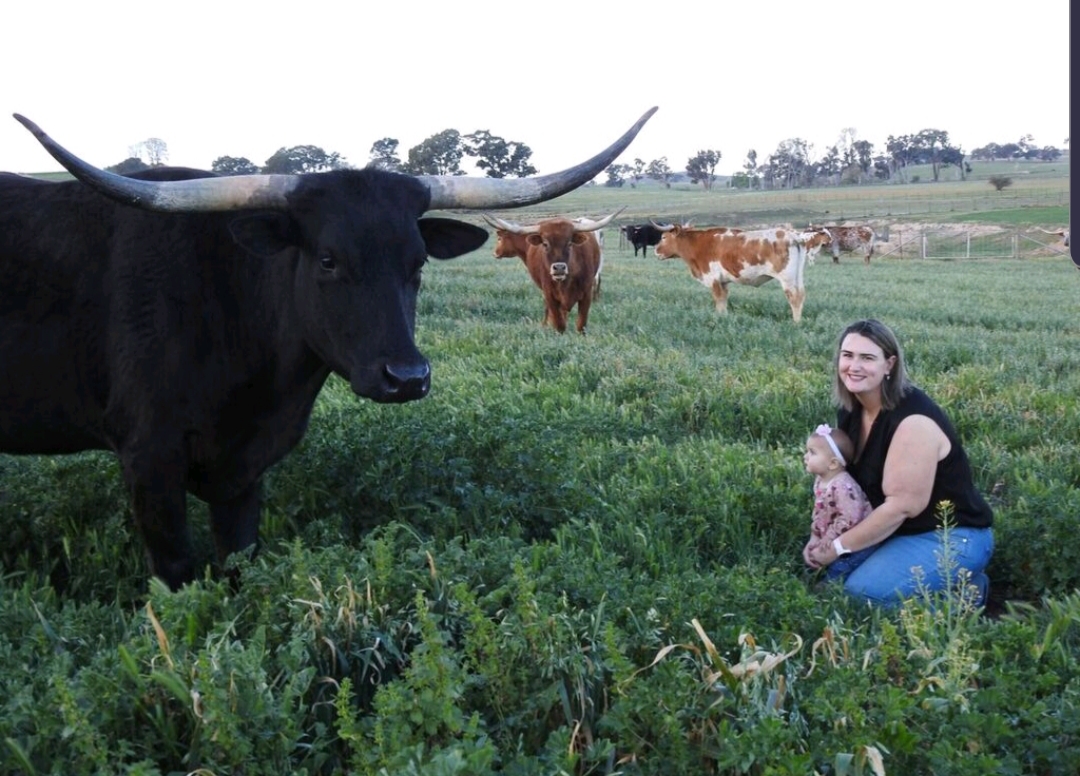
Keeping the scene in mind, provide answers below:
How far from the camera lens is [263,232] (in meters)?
4.35

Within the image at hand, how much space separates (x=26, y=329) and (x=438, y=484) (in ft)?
6.35

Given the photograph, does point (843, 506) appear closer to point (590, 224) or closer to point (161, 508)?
point (161, 508)

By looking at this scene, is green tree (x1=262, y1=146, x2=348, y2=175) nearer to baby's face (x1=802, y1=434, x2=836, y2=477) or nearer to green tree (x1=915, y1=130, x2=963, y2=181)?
baby's face (x1=802, y1=434, x2=836, y2=477)

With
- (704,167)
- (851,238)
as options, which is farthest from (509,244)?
(704,167)

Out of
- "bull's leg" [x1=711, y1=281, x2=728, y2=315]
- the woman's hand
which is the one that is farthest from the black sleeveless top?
"bull's leg" [x1=711, y1=281, x2=728, y2=315]

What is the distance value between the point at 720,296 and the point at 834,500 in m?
13.0

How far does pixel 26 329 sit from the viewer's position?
471cm

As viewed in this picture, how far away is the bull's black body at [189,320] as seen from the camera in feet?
14.2

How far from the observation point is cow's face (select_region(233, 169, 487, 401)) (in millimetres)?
4156

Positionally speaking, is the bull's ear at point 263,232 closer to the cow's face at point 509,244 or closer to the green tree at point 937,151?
the cow's face at point 509,244

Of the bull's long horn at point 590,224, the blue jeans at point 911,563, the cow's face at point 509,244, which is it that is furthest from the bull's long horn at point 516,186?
the cow's face at point 509,244

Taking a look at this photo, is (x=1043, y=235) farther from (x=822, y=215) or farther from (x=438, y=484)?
(x=438, y=484)

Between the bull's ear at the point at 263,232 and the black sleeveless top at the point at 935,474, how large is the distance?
262cm

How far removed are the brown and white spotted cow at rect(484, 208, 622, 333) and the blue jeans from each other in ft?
28.8
